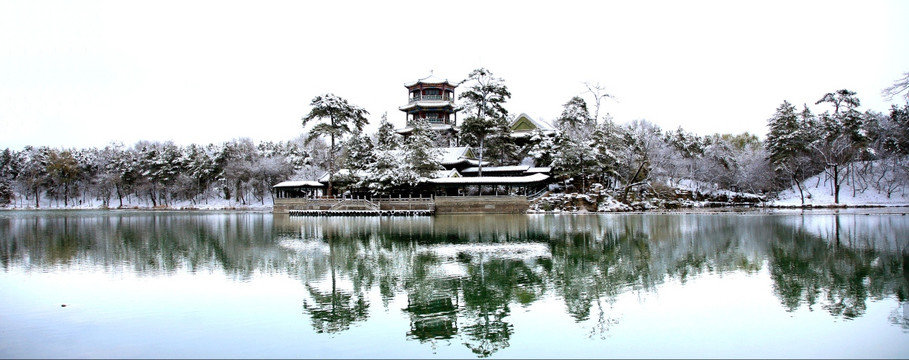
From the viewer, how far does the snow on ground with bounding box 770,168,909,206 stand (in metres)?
43.6

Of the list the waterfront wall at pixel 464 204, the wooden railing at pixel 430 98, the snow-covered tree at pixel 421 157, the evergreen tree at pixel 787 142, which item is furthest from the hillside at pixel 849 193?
the wooden railing at pixel 430 98

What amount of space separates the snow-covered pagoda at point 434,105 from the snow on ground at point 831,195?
29.1m

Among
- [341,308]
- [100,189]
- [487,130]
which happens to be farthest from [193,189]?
[341,308]

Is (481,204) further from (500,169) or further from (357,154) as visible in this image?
(357,154)

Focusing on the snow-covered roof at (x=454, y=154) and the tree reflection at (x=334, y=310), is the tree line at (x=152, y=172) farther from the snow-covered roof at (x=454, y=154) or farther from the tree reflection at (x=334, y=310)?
the tree reflection at (x=334, y=310)

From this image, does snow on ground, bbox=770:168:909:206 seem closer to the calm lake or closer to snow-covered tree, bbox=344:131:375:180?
the calm lake

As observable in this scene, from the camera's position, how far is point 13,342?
833 cm

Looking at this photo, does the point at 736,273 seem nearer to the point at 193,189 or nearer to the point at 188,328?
the point at 188,328

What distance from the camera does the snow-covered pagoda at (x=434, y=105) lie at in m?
56.4

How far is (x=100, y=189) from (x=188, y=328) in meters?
70.2

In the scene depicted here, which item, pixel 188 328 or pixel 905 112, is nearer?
pixel 188 328

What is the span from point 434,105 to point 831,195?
34.6 metres

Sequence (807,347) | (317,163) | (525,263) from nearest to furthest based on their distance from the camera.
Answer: (807,347)
(525,263)
(317,163)

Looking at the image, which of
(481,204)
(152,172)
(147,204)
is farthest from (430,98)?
(147,204)
